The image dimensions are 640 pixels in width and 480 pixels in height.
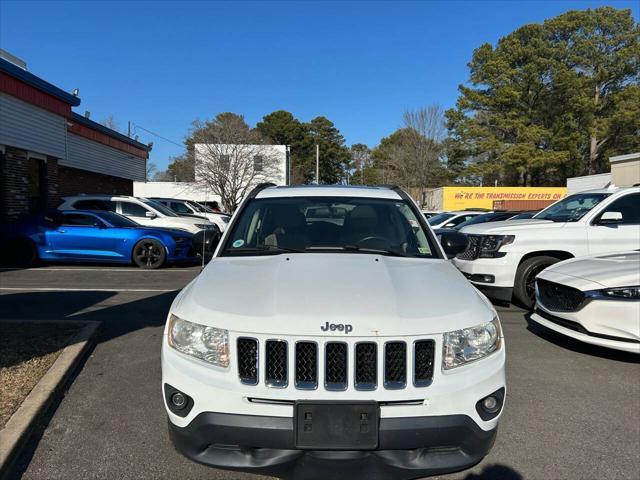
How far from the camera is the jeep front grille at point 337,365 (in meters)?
2.23

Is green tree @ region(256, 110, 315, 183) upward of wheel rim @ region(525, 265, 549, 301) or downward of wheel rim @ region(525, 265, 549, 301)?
upward

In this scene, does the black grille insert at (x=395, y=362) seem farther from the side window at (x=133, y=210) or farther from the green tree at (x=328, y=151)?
the green tree at (x=328, y=151)

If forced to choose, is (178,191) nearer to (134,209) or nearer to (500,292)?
(134,209)

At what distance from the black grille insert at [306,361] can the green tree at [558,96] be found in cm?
4249

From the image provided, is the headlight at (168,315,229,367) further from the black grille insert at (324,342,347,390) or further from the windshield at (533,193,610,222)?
the windshield at (533,193,610,222)

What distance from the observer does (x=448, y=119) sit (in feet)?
148

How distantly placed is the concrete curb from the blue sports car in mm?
6045

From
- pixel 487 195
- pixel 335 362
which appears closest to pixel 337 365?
pixel 335 362

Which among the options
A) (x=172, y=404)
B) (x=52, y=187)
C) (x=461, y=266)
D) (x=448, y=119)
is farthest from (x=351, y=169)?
(x=172, y=404)

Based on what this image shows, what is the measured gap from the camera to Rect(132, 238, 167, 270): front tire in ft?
35.4

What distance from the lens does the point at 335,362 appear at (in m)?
2.25

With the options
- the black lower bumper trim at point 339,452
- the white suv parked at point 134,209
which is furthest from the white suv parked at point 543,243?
the white suv parked at point 134,209

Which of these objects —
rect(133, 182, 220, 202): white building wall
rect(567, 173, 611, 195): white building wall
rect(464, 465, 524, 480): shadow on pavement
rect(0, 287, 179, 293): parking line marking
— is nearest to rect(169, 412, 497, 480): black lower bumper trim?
rect(464, 465, 524, 480): shadow on pavement

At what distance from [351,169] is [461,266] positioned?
73.1m
